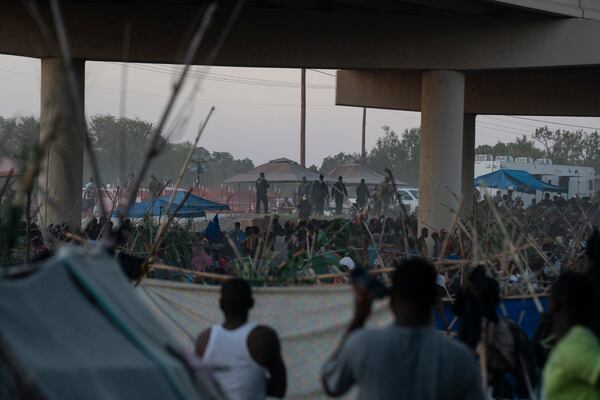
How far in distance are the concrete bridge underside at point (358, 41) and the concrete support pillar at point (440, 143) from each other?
0.07 ft

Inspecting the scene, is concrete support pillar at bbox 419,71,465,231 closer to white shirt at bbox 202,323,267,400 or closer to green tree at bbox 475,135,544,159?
white shirt at bbox 202,323,267,400

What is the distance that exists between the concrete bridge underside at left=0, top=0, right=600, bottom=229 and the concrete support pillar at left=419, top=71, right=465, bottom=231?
2cm

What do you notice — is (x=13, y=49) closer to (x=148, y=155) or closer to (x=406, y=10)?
(x=406, y=10)

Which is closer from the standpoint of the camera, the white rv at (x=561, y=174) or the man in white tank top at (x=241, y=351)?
the man in white tank top at (x=241, y=351)

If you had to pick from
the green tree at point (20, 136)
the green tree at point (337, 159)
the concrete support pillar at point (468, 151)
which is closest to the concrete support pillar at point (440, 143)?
the concrete support pillar at point (468, 151)

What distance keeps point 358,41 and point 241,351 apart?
1735 centimetres

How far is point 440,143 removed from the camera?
22953mm

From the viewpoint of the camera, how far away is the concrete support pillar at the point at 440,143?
22594 millimetres

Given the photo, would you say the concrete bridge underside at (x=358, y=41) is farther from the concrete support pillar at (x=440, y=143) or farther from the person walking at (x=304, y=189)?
the person walking at (x=304, y=189)

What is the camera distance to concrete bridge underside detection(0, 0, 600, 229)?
21.5 metres

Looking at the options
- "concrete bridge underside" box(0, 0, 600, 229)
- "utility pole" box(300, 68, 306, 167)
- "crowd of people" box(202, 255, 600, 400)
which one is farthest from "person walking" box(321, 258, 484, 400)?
"utility pole" box(300, 68, 306, 167)

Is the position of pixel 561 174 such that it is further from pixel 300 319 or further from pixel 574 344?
pixel 574 344

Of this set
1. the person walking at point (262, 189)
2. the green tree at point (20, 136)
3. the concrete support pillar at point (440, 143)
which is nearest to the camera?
the green tree at point (20, 136)

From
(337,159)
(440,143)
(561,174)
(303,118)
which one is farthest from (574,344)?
(337,159)
